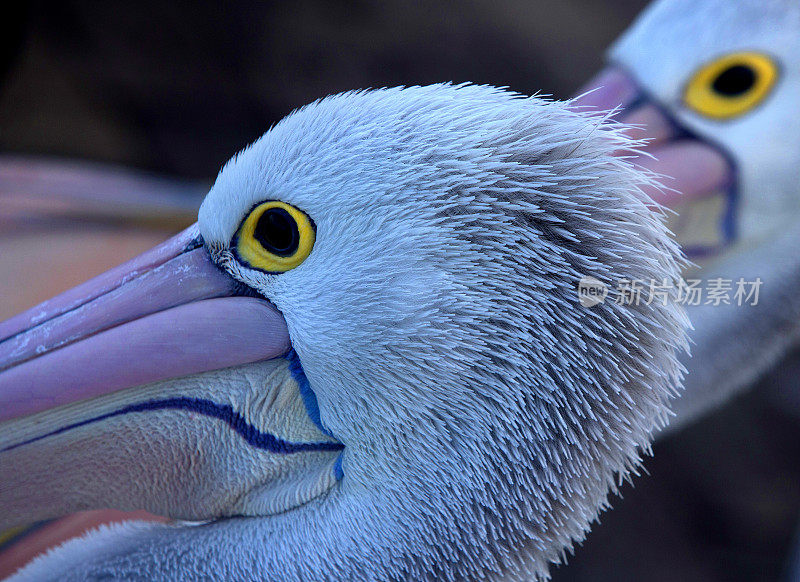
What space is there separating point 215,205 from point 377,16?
248 cm

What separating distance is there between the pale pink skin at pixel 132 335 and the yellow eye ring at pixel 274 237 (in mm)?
43

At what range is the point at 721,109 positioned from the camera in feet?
5.17

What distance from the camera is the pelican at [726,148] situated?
1.53 meters

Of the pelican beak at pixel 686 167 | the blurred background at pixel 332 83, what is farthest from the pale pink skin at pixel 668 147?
the blurred background at pixel 332 83

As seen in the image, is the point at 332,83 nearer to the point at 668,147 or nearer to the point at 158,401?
the point at 668,147

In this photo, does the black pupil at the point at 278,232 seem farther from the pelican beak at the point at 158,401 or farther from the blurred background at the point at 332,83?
the blurred background at the point at 332,83

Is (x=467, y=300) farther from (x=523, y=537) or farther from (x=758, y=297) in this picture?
(x=758, y=297)

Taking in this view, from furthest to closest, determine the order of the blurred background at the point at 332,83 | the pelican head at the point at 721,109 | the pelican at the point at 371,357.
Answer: the blurred background at the point at 332,83
the pelican head at the point at 721,109
the pelican at the point at 371,357

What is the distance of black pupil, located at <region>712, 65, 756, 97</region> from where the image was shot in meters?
1.55

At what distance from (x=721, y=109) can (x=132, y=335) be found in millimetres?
1383

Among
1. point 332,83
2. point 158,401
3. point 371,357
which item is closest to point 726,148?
point 371,357

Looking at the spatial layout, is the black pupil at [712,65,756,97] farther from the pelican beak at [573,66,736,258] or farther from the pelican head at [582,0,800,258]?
the pelican beak at [573,66,736,258]

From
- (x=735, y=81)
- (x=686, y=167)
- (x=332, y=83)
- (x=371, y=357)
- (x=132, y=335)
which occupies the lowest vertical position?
(x=371, y=357)

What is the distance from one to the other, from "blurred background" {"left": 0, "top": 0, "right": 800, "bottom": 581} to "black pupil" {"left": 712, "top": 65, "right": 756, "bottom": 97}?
4.80ft
